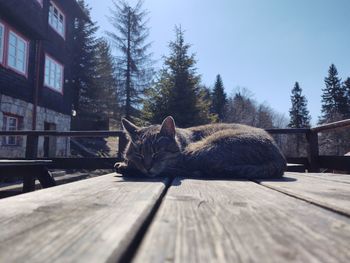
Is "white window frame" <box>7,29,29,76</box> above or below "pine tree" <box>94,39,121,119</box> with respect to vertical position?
below

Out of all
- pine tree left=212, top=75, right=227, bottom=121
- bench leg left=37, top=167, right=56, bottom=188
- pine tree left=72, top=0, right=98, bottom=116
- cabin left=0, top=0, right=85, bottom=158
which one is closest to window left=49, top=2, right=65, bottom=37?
cabin left=0, top=0, right=85, bottom=158

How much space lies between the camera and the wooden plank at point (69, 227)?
81 centimetres

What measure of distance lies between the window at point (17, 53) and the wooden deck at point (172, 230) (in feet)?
41.4

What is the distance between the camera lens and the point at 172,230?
1.04 m

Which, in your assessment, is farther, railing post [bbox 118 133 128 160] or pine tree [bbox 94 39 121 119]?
pine tree [bbox 94 39 121 119]

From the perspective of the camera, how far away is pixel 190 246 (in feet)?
2.91

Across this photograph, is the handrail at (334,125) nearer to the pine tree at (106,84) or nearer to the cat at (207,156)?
the cat at (207,156)

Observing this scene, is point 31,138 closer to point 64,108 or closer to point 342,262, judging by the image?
point 342,262

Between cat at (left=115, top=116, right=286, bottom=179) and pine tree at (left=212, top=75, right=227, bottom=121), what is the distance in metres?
44.6

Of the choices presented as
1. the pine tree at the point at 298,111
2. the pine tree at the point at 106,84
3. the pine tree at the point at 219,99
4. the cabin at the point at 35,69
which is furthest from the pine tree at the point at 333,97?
the cabin at the point at 35,69

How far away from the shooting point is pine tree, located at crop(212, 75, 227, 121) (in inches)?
1976

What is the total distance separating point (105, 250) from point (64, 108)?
18.6 meters

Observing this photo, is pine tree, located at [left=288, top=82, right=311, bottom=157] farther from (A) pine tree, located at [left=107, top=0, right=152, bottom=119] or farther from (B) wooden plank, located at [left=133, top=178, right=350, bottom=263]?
(B) wooden plank, located at [left=133, top=178, right=350, bottom=263]

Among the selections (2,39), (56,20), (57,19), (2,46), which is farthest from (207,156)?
(57,19)
